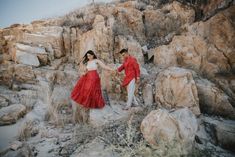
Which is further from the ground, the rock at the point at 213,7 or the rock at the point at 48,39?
the rock at the point at 213,7

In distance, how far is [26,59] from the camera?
32.2 feet

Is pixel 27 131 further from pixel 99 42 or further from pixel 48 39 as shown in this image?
pixel 48 39

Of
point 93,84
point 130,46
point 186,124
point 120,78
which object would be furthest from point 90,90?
point 130,46

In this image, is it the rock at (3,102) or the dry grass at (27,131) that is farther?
the rock at (3,102)

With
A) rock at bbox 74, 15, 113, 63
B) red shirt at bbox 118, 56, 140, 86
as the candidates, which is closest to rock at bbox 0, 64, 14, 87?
rock at bbox 74, 15, 113, 63

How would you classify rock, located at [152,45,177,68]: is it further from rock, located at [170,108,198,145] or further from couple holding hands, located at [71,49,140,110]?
rock, located at [170,108,198,145]

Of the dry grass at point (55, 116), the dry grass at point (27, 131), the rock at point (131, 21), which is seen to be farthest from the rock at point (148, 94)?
the rock at point (131, 21)

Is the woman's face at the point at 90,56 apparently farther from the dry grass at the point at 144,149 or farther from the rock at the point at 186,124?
the rock at the point at 186,124

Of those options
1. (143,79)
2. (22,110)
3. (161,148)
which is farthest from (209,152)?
(22,110)

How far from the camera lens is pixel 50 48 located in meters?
10.5

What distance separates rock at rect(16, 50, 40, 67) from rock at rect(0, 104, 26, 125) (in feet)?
8.37

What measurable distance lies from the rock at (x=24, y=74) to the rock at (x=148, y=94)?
4198 mm

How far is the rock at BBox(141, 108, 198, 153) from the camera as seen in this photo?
521 centimetres

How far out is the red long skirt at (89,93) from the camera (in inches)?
287
